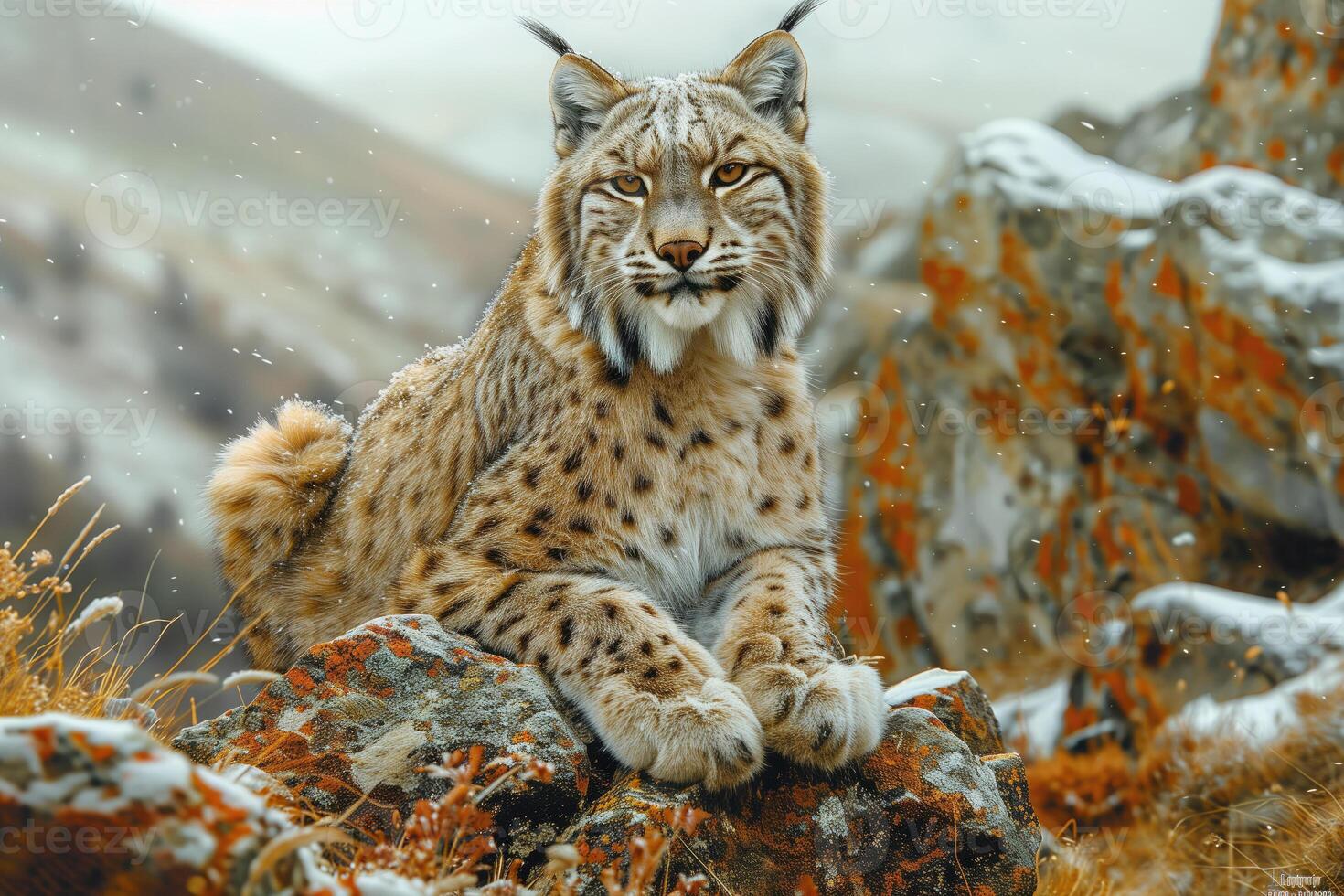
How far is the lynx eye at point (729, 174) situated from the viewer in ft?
13.2

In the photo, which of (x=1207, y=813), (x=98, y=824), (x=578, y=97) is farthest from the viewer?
(x=1207, y=813)

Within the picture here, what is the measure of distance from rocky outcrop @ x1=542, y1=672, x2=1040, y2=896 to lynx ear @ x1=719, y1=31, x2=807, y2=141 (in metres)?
2.30

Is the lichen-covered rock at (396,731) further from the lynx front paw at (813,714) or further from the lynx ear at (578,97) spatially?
the lynx ear at (578,97)

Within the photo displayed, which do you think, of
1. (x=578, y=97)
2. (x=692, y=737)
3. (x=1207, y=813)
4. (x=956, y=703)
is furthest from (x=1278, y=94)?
(x=692, y=737)

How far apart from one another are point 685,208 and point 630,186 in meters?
0.29

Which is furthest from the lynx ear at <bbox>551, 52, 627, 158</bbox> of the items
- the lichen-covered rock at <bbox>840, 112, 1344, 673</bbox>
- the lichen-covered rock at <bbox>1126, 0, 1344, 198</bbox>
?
the lichen-covered rock at <bbox>1126, 0, 1344, 198</bbox>

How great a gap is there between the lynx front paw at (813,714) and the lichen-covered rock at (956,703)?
0.52 metres

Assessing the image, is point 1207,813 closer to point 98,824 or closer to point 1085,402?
point 98,824

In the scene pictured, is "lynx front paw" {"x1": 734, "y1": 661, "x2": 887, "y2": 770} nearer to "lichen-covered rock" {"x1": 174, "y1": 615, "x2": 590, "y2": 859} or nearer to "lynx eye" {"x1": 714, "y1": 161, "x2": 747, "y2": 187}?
"lichen-covered rock" {"x1": 174, "y1": 615, "x2": 590, "y2": 859}

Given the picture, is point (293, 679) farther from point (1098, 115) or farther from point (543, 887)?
point (1098, 115)

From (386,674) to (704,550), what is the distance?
4.00 ft

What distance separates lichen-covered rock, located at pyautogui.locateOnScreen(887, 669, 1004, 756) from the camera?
3980 mm

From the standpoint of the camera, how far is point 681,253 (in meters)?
3.73

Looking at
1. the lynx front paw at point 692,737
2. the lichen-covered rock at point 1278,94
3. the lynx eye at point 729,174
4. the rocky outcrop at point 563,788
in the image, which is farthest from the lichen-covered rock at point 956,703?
the lichen-covered rock at point 1278,94
